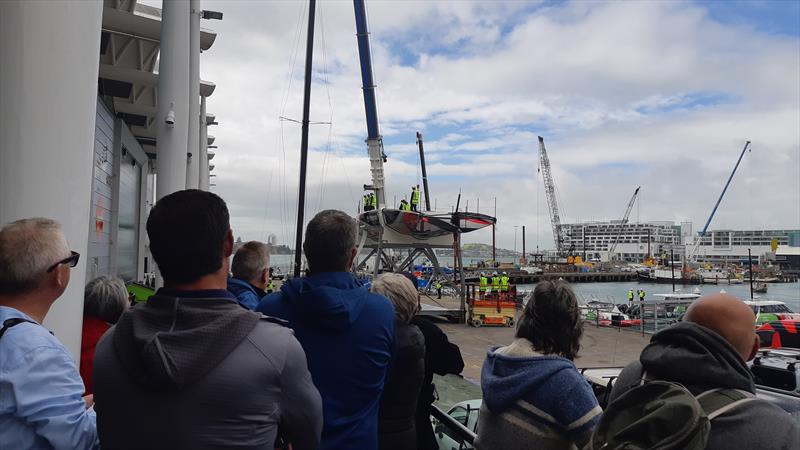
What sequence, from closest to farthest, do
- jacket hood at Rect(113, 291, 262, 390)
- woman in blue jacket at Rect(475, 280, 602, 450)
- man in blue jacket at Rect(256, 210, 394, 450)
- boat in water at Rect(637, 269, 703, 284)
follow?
jacket hood at Rect(113, 291, 262, 390)
woman in blue jacket at Rect(475, 280, 602, 450)
man in blue jacket at Rect(256, 210, 394, 450)
boat in water at Rect(637, 269, 703, 284)

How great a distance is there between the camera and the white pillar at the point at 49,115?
11.9 ft

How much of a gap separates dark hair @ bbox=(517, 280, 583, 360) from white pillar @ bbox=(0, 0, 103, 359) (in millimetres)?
3357

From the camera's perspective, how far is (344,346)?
246cm

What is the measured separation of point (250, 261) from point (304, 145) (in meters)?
14.8

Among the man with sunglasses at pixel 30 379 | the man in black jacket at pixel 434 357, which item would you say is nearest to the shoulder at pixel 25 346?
the man with sunglasses at pixel 30 379

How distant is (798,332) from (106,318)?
61.5ft

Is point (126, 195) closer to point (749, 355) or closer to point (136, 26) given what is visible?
point (136, 26)

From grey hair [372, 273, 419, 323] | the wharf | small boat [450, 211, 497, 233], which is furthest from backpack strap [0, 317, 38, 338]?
the wharf

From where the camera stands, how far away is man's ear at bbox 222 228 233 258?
175 cm

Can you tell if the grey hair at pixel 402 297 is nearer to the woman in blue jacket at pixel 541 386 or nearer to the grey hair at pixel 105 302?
the woman in blue jacket at pixel 541 386

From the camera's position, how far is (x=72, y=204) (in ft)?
13.0

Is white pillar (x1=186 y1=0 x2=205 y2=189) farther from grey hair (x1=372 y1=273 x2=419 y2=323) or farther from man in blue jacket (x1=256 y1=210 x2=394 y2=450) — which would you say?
man in blue jacket (x1=256 y1=210 x2=394 y2=450)

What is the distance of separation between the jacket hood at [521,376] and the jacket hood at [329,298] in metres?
0.71

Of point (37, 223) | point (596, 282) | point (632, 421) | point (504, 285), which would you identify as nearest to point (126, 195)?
point (504, 285)
